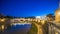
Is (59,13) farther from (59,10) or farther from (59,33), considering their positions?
(59,33)

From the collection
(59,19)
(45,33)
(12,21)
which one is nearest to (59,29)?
(45,33)

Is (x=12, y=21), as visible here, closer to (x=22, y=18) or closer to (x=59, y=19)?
(x=22, y=18)

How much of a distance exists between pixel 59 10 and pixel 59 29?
110 inches

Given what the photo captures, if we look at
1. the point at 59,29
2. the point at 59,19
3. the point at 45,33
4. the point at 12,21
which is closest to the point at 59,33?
the point at 59,29

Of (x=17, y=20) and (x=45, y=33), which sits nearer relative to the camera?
(x=45, y=33)

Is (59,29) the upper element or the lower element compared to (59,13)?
lower

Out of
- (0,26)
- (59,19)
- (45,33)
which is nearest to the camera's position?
(45,33)

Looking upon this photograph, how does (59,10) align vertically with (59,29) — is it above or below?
above

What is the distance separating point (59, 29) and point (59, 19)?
8.67 feet

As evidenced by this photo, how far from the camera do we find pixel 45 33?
388 cm

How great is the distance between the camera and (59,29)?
1.89 metres

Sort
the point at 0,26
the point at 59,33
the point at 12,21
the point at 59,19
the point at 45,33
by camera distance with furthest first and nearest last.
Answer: the point at 12,21 → the point at 0,26 → the point at 59,19 → the point at 45,33 → the point at 59,33

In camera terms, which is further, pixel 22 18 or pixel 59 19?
pixel 22 18

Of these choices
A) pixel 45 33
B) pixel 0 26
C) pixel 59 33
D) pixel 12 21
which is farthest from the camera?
pixel 12 21
